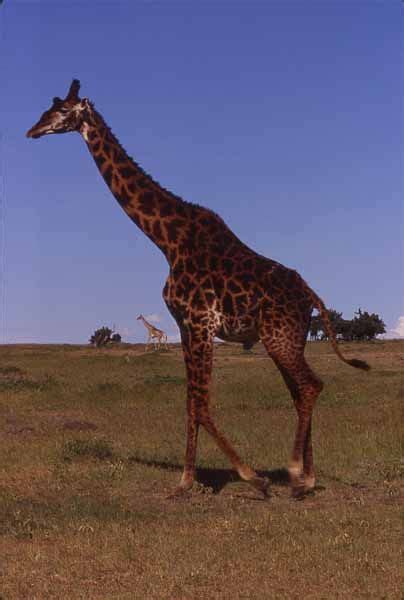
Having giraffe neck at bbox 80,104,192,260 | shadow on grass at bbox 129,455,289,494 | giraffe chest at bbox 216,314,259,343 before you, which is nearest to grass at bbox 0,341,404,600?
shadow on grass at bbox 129,455,289,494

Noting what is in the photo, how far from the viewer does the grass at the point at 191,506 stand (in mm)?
6379

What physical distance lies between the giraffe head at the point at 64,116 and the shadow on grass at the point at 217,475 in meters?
4.34

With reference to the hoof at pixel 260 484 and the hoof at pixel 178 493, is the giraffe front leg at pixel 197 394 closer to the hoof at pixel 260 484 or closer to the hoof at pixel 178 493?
the hoof at pixel 178 493

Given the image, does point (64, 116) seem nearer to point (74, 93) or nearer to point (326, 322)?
point (74, 93)

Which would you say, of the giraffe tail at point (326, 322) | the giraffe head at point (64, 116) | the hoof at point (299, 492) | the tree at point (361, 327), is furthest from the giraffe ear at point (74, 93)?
the tree at point (361, 327)

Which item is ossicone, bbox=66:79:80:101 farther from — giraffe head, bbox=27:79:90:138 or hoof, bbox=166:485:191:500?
hoof, bbox=166:485:191:500

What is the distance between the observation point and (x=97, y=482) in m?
10.5

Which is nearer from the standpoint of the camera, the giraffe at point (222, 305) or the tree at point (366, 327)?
the giraffe at point (222, 305)

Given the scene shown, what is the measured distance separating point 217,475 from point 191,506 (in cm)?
158

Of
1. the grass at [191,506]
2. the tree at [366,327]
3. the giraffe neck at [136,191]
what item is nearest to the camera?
the grass at [191,506]

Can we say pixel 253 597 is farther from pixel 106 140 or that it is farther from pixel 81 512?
pixel 106 140

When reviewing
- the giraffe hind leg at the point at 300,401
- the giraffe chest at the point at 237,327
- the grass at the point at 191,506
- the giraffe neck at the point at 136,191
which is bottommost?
the grass at the point at 191,506

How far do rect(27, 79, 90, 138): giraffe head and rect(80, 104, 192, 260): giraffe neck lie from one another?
0.09m

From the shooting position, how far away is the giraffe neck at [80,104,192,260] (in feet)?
33.3
